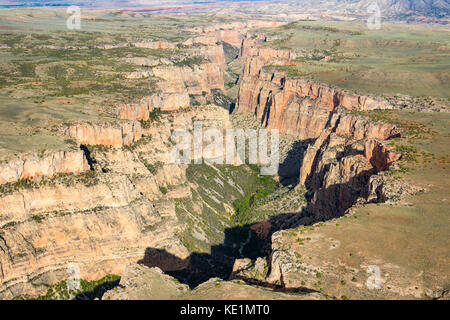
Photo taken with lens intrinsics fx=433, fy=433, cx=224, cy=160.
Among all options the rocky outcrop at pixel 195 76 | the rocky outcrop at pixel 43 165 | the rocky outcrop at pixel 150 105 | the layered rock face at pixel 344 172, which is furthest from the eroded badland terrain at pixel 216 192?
the rocky outcrop at pixel 195 76

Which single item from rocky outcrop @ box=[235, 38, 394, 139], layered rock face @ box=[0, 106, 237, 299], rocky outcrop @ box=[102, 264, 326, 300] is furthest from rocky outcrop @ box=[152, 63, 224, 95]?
rocky outcrop @ box=[102, 264, 326, 300]

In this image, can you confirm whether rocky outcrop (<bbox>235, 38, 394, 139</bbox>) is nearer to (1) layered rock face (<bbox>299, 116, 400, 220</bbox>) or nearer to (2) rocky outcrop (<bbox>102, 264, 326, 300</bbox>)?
(1) layered rock face (<bbox>299, 116, 400, 220</bbox>)

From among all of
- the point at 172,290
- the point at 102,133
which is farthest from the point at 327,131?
the point at 172,290

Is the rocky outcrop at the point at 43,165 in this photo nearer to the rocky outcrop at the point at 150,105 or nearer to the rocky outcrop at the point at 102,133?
the rocky outcrop at the point at 102,133

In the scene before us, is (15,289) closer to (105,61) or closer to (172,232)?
(172,232)

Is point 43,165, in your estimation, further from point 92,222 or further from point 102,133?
point 102,133

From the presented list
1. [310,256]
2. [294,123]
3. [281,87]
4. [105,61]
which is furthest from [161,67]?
[310,256]
